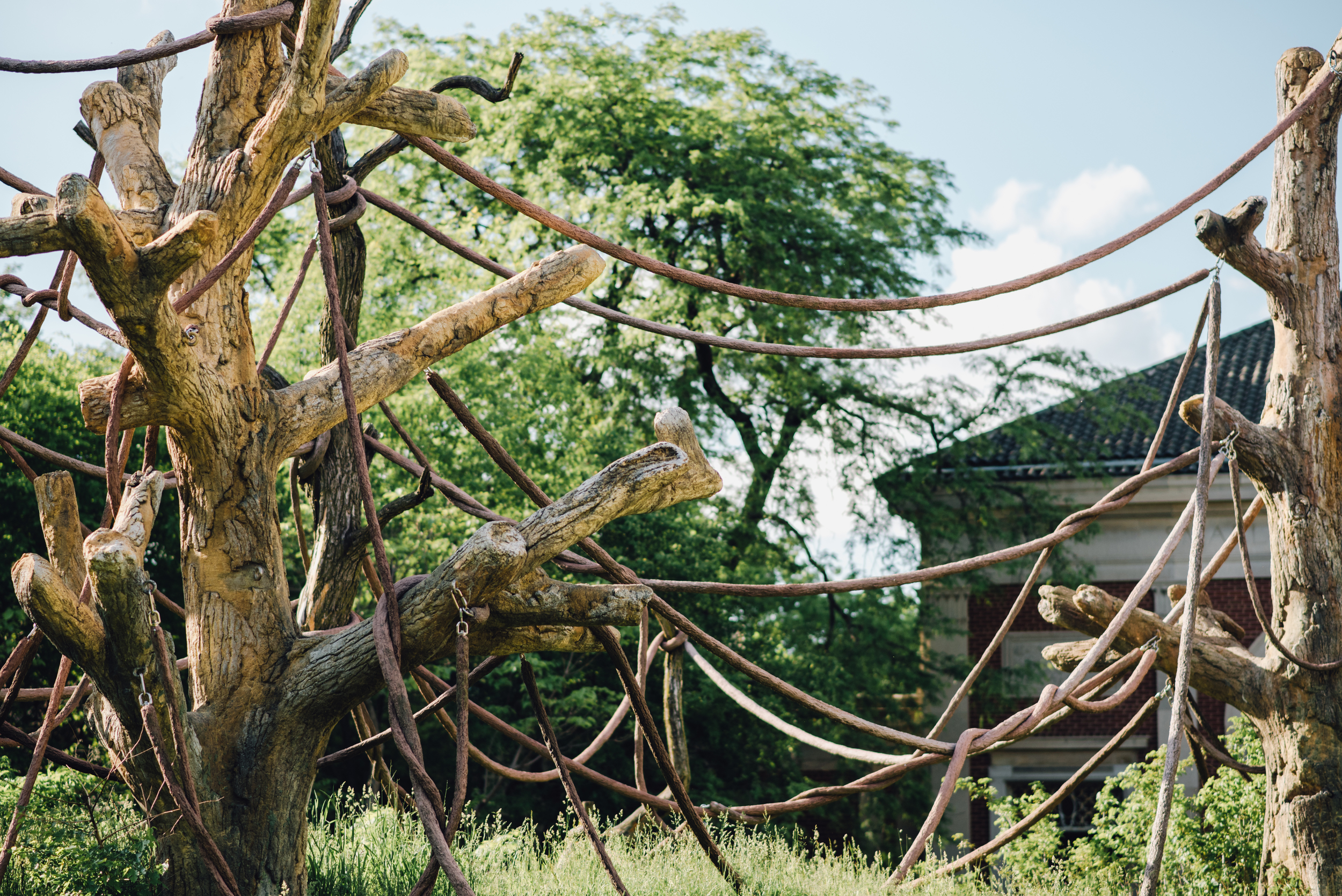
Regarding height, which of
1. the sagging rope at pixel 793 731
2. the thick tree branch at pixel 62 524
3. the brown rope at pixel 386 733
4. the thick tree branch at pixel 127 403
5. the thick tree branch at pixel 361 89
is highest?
the thick tree branch at pixel 361 89

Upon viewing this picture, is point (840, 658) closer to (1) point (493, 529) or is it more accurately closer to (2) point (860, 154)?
(2) point (860, 154)

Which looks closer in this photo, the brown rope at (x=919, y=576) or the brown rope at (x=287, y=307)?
the brown rope at (x=287, y=307)

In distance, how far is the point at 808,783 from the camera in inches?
533

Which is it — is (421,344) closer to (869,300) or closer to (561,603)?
(561,603)

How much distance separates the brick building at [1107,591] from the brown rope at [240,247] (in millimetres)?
13161

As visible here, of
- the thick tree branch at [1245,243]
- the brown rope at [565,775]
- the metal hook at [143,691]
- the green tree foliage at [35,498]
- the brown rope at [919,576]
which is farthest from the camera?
the green tree foliage at [35,498]

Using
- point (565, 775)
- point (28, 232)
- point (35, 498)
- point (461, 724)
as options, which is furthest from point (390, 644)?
point (35, 498)

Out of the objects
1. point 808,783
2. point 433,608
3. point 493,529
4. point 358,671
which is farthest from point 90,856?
point 808,783

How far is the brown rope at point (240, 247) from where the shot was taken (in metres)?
3.56

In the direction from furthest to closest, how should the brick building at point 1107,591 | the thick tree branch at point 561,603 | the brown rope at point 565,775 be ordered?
1. the brick building at point 1107,591
2. the brown rope at point 565,775
3. the thick tree branch at point 561,603

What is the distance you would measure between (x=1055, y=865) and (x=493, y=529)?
5227mm

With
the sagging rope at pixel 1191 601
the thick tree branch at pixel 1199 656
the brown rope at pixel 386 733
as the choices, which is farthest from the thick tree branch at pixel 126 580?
the thick tree branch at pixel 1199 656

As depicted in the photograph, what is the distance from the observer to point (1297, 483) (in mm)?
5371

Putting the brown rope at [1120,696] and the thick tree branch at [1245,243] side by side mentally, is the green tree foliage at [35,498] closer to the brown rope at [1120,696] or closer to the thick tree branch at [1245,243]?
the brown rope at [1120,696]
